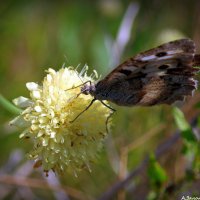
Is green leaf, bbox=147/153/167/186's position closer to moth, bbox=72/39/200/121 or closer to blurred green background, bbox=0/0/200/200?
blurred green background, bbox=0/0/200/200

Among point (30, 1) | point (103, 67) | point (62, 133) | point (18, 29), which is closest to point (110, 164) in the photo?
point (103, 67)

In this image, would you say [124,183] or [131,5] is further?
[131,5]

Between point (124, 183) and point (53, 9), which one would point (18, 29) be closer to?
point (53, 9)

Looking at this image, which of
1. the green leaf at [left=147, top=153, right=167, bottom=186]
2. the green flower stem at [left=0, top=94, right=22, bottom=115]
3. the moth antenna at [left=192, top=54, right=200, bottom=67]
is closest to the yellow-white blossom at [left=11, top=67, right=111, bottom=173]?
the green flower stem at [left=0, top=94, right=22, bottom=115]

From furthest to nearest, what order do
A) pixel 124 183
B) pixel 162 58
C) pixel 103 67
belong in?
pixel 103 67 < pixel 124 183 < pixel 162 58

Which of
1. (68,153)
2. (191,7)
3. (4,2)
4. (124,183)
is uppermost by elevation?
(4,2)

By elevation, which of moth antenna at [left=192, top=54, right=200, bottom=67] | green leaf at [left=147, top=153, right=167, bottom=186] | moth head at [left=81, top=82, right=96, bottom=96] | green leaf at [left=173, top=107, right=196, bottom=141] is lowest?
green leaf at [left=147, top=153, right=167, bottom=186]
